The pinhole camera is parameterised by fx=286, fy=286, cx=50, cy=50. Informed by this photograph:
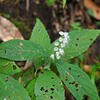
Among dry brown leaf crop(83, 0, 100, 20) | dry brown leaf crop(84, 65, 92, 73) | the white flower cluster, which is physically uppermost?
the white flower cluster

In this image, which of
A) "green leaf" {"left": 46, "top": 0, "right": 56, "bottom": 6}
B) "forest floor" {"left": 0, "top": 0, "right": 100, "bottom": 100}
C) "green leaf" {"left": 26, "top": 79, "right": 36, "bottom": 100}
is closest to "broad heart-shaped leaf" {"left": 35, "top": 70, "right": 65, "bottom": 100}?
"green leaf" {"left": 26, "top": 79, "right": 36, "bottom": 100}

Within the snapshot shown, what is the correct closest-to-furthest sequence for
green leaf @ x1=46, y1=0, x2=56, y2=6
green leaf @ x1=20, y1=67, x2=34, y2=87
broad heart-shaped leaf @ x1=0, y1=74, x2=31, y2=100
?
broad heart-shaped leaf @ x1=0, y1=74, x2=31, y2=100 < green leaf @ x1=20, y1=67, x2=34, y2=87 < green leaf @ x1=46, y1=0, x2=56, y2=6

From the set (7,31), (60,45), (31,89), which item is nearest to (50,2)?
(7,31)

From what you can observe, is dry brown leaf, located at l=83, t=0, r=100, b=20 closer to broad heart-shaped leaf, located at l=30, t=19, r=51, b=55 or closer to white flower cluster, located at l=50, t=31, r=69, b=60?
broad heart-shaped leaf, located at l=30, t=19, r=51, b=55

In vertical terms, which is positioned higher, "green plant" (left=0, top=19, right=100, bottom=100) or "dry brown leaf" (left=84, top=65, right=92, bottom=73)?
"green plant" (left=0, top=19, right=100, bottom=100)

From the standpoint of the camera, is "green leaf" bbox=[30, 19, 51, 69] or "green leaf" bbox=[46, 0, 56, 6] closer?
"green leaf" bbox=[30, 19, 51, 69]

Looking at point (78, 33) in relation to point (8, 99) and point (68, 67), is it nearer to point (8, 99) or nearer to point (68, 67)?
point (68, 67)

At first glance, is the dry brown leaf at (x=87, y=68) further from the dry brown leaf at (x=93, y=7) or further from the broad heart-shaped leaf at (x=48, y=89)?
the broad heart-shaped leaf at (x=48, y=89)

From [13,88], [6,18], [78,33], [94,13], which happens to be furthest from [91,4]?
[13,88]
